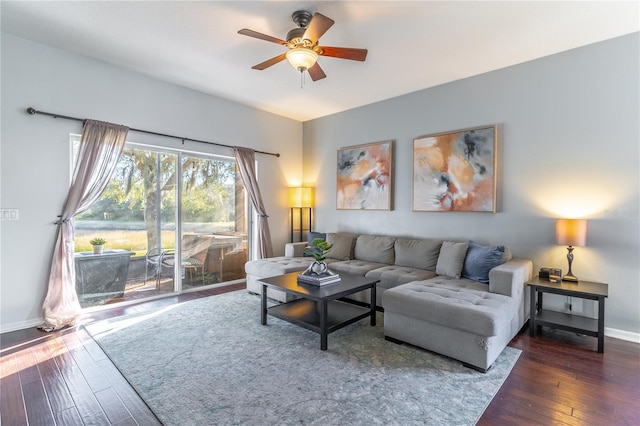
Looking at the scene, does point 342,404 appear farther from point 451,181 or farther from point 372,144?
point 372,144

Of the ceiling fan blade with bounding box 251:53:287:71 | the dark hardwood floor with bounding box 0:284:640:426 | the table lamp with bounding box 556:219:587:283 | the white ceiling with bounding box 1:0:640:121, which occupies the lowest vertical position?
the dark hardwood floor with bounding box 0:284:640:426

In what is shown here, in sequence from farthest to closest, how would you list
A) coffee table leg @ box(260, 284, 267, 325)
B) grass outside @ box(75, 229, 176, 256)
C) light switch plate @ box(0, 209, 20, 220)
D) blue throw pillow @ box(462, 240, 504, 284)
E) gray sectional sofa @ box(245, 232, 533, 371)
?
grass outside @ box(75, 229, 176, 256), blue throw pillow @ box(462, 240, 504, 284), coffee table leg @ box(260, 284, 267, 325), light switch plate @ box(0, 209, 20, 220), gray sectional sofa @ box(245, 232, 533, 371)

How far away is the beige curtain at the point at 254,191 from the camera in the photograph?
16.1ft

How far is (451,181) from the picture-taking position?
3992mm

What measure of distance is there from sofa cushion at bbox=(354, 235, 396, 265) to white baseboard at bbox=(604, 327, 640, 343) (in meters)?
2.27

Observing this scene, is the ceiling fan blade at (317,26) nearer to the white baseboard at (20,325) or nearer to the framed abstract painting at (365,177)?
the framed abstract painting at (365,177)

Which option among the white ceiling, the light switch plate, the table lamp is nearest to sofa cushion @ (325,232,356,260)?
the white ceiling

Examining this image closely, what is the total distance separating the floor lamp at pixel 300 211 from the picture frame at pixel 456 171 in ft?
6.72

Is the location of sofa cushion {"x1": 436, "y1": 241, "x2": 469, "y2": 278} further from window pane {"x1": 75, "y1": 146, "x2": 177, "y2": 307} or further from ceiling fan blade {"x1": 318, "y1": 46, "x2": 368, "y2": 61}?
window pane {"x1": 75, "y1": 146, "x2": 177, "y2": 307}

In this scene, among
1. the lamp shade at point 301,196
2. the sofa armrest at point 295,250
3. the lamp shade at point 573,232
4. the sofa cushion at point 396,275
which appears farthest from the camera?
the lamp shade at point 301,196

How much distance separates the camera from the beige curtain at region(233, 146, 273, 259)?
16.1 ft

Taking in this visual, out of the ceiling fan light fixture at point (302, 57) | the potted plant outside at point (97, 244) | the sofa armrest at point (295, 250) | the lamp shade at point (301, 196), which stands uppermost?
the ceiling fan light fixture at point (302, 57)

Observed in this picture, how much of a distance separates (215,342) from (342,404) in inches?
55.1

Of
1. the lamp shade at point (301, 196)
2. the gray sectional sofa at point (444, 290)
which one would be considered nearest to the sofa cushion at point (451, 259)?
the gray sectional sofa at point (444, 290)
